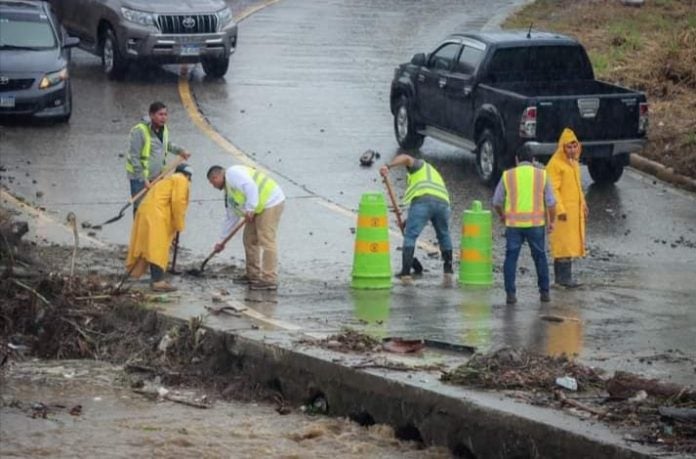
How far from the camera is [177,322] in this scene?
47.2 ft

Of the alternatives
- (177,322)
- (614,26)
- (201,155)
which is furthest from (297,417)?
(614,26)

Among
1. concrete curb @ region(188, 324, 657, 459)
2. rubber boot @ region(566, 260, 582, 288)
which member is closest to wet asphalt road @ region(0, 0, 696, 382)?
rubber boot @ region(566, 260, 582, 288)

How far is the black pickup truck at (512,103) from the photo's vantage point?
21906 millimetres

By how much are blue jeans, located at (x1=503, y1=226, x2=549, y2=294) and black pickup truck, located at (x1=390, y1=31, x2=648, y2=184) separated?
5.30 m

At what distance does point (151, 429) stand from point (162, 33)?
56.3ft

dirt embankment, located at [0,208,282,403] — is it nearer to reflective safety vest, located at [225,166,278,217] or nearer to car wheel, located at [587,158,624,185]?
reflective safety vest, located at [225,166,278,217]

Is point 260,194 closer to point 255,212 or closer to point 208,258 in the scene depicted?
point 255,212

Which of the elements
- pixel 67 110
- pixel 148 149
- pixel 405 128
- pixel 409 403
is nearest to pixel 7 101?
pixel 67 110

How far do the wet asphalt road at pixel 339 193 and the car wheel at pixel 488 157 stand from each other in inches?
10.5

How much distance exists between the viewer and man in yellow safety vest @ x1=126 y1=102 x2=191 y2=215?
1816 centimetres

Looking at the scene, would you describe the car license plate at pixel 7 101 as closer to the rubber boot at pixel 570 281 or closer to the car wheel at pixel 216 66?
the car wheel at pixel 216 66

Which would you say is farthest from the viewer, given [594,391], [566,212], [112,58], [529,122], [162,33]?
[112,58]

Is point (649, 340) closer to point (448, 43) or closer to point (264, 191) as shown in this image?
point (264, 191)

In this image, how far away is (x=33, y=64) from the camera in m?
Answer: 25.0
